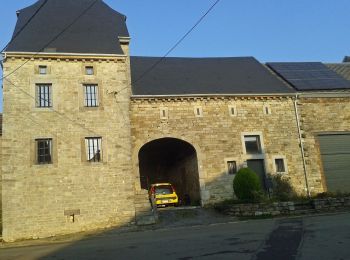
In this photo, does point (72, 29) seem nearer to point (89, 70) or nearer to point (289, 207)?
point (89, 70)

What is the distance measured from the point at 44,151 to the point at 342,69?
907 inches

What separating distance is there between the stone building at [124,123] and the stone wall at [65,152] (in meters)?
0.05

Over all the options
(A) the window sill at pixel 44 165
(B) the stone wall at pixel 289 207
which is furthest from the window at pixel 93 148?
(B) the stone wall at pixel 289 207

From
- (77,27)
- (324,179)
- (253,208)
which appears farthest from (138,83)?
(324,179)

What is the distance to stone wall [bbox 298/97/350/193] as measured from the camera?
23.6m

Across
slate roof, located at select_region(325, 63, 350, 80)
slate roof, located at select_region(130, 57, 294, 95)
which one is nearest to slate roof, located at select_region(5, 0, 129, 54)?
slate roof, located at select_region(130, 57, 294, 95)

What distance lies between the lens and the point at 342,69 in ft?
100

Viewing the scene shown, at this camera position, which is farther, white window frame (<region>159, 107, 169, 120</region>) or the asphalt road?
white window frame (<region>159, 107, 169, 120</region>)

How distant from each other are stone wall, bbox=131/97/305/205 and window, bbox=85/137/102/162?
2635 mm

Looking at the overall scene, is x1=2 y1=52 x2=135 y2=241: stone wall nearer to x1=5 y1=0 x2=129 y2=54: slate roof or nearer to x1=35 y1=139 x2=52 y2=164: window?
x1=35 y1=139 x2=52 y2=164: window

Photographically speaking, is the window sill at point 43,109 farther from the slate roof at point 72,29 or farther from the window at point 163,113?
the window at point 163,113

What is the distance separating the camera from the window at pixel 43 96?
19078mm

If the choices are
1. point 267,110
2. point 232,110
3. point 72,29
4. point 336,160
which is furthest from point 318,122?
point 72,29

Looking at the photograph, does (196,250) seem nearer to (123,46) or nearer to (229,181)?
(229,181)
